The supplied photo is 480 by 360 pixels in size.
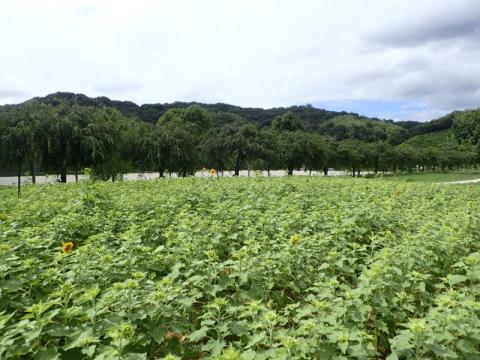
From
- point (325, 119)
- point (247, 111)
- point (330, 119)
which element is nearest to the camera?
point (247, 111)

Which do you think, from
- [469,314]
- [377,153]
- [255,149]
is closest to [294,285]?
[469,314]

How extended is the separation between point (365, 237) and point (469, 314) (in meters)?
2.85

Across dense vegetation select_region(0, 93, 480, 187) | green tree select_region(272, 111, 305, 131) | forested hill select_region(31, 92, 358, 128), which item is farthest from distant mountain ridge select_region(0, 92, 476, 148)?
dense vegetation select_region(0, 93, 480, 187)

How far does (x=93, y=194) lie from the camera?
23.2 feet

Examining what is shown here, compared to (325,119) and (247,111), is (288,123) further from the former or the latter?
(325,119)

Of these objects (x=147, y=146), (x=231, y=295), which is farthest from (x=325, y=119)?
(x=231, y=295)

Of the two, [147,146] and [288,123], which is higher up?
[288,123]

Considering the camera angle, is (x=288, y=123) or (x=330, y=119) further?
(x=330, y=119)

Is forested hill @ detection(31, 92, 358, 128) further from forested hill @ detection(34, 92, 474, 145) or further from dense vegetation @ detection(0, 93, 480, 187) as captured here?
dense vegetation @ detection(0, 93, 480, 187)

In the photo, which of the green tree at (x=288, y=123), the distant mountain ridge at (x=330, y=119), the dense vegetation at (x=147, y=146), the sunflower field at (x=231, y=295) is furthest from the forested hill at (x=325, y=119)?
the sunflower field at (x=231, y=295)

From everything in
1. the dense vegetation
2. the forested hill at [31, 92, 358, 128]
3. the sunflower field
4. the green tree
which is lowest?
the sunflower field

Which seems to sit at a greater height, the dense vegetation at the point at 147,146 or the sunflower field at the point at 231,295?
the dense vegetation at the point at 147,146

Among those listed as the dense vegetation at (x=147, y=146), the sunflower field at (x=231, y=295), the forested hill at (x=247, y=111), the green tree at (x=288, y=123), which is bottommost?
the sunflower field at (x=231, y=295)

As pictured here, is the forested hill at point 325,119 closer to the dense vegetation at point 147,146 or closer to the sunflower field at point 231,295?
the dense vegetation at point 147,146
